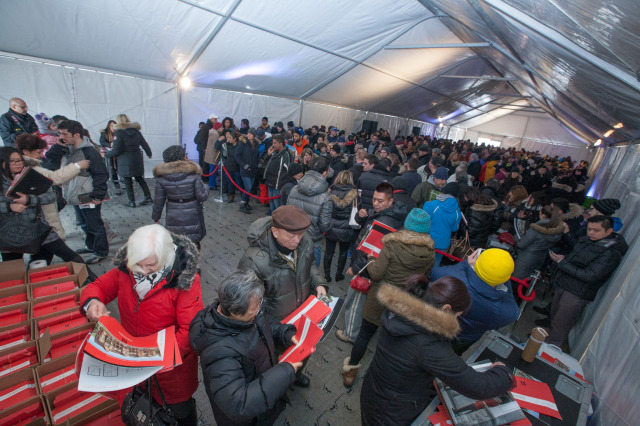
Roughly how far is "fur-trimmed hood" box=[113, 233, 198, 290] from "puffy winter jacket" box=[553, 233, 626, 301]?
153 inches

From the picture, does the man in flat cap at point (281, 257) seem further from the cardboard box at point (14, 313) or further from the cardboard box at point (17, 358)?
the cardboard box at point (14, 313)

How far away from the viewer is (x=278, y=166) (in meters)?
5.70

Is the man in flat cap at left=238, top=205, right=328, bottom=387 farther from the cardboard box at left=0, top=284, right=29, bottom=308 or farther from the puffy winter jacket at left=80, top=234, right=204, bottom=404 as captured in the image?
the cardboard box at left=0, top=284, right=29, bottom=308

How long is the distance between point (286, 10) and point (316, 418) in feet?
23.1

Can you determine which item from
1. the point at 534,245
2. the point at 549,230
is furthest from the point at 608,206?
the point at 534,245

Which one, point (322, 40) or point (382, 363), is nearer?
point (382, 363)

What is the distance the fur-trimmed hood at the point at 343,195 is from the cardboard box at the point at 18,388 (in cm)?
311

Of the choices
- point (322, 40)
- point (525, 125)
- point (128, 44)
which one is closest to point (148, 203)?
point (128, 44)

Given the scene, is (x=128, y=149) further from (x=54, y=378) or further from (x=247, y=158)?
(x=54, y=378)

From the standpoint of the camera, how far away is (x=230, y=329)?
4.34ft

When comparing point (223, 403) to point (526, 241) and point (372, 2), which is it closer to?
point (526, 241)

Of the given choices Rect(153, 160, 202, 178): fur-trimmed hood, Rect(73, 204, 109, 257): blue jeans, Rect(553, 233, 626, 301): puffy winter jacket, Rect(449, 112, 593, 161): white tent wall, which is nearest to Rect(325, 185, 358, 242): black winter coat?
Rect(153, 160, 202, 178): fur-trimmed hood

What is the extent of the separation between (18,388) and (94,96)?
7649mm

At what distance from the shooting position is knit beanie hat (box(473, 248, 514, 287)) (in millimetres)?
1951
